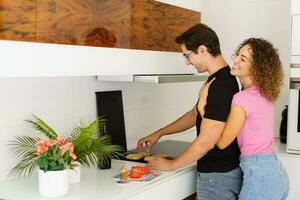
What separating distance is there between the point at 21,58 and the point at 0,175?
638 millimetres

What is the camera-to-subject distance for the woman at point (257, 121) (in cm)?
214

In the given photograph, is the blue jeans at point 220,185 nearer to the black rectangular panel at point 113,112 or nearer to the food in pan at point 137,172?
the food in pan at point 137,172

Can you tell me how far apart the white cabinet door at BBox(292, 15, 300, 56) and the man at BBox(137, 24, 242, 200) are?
79 cm

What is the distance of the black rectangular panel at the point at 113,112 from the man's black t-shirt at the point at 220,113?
64cm

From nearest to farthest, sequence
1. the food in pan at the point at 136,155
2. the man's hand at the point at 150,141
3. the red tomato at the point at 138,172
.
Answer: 1. the red tomato at the point at 138,172
2. the food in pan at the point at 136,155
3. the man's hand at the point at 150,141

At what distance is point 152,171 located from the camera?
233 cm

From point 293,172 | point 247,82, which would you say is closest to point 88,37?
point 247,82

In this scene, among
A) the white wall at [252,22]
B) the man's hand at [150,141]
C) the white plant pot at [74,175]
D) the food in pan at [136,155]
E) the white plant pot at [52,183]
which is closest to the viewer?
the white plant pot at [52,183]

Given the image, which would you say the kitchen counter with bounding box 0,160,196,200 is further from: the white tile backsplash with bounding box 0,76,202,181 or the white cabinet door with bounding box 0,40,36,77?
the white cabinet door with bounding box 0,40,36,77

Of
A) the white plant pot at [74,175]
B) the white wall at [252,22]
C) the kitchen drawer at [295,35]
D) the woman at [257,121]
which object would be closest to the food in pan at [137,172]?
the white plant pot at [74,175]

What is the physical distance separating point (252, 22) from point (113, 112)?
4.67ft

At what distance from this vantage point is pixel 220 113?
212cm

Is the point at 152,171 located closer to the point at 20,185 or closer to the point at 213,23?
the point at 20,185

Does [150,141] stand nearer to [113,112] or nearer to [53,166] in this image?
[113,112]
